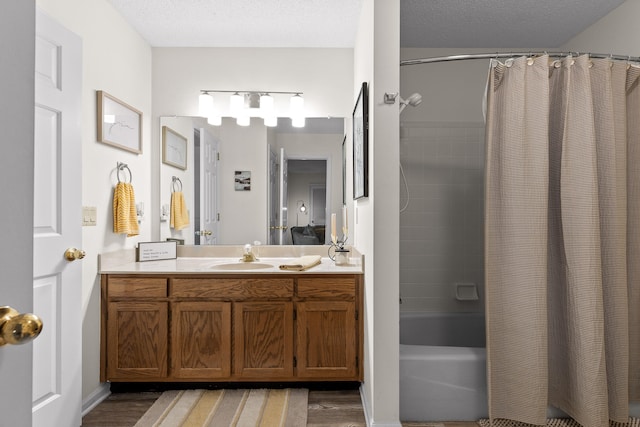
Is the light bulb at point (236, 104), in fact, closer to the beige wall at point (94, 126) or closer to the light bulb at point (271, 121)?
the light bulb at point (271, 121)

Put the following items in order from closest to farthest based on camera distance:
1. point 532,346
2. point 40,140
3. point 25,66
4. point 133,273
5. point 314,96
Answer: point 25,66 < point 40,140 < point 532,346 < point 133,273 < point 314,96

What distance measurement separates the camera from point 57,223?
1860mm

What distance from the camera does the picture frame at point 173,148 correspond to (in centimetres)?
306

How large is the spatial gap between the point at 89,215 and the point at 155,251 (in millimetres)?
676

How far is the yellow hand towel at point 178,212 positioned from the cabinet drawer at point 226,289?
698 mm

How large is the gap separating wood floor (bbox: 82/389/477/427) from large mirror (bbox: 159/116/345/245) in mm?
1121

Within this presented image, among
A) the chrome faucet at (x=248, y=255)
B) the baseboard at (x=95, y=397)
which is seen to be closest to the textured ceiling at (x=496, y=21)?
the chrome faucet at (x=248, y=255)

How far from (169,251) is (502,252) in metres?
2.26

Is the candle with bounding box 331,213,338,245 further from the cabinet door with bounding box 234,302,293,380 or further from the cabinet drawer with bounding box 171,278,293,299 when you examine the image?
the cabinet door with bounding box 234,302,293,380

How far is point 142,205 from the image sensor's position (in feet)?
9.57

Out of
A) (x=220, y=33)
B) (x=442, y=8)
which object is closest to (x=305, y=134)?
(x=220, y=33)

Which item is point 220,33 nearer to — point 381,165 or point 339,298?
point 381,165

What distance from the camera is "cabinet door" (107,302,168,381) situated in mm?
2418

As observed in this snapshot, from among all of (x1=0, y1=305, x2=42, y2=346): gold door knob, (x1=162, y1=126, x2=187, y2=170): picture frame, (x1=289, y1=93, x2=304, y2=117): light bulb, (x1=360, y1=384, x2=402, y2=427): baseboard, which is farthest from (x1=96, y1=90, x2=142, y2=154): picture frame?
(x1=360, y1=384, x2=402, y2=427): baseboard
